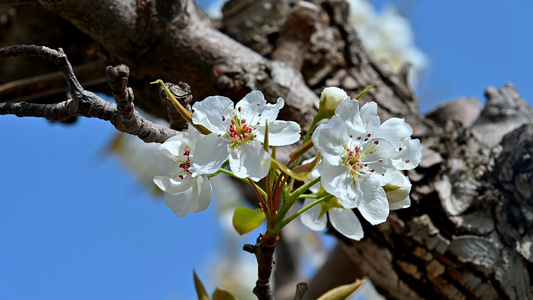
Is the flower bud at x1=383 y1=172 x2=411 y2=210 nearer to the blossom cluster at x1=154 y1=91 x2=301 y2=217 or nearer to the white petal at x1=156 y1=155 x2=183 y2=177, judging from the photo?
the blossom cluster at x1=154 y1=91 x2=301 y2=217

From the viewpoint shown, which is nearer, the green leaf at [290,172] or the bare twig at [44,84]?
the green leaf at [290,172]

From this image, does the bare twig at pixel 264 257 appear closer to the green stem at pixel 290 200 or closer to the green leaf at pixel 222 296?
the green stem at pixel 290 200

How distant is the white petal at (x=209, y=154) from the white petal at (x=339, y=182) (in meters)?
0.10

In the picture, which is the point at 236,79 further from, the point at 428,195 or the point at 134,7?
the point at 428,195

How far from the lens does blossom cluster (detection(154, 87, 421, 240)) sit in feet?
1.75

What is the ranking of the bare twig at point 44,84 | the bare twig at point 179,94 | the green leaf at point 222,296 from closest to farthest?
the bare twig at point 179,94 < the green leaf at point 222,296 < the bare twig at point 44,84

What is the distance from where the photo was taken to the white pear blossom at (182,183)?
58 cm

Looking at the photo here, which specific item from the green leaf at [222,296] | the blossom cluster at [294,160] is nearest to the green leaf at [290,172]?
the blossom cluster at [294,160]

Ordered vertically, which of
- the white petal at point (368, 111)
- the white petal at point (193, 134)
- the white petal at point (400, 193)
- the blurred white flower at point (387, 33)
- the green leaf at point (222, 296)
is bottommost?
the green leaf at point (222, 296)

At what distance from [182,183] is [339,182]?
0.17 m

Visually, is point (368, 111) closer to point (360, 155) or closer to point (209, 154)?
point (360, 155)

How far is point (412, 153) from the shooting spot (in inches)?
23.7

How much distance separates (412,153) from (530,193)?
25.1 inches

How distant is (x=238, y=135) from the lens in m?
0.56
